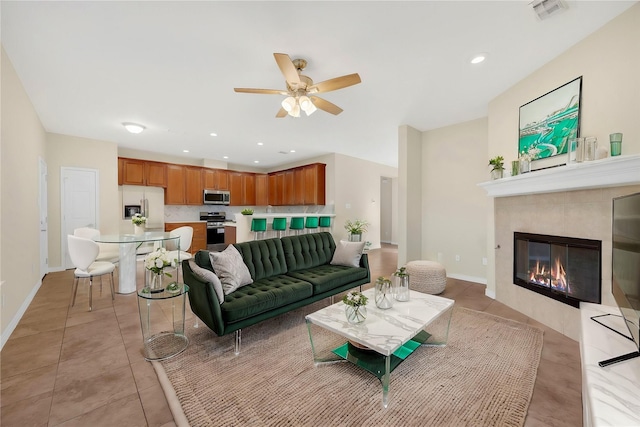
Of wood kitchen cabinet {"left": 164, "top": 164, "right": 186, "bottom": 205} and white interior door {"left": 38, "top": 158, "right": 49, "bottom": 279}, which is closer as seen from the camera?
white interior door {"left": 38, "top": 158, "right": 49, "bottom": 279}

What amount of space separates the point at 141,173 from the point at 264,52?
536 cm

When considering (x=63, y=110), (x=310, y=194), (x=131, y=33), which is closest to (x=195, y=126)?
(x=63, y=110)

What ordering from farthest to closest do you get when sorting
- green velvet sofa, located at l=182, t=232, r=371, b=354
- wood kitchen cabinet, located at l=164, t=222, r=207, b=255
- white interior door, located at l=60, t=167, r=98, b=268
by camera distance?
wood kitchen cabinet, located at l=164, t=222, r=207, b=255 → white interior door, located at l=60, t=167, r=98, b=268 → green velvet sofa, located at l=182, t=232, r=371, b=354

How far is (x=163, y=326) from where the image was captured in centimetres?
267

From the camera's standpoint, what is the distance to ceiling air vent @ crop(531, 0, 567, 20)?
1.82 m

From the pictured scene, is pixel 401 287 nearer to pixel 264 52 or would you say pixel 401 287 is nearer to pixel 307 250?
pixel 307 250

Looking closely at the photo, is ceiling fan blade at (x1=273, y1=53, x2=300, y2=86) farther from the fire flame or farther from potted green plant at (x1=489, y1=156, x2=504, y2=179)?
the fire flame

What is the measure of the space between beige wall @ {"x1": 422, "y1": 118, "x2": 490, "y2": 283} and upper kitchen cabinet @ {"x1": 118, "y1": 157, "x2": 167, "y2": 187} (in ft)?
20.6

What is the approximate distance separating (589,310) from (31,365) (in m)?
4.38

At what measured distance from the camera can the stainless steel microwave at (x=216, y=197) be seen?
7054 mm

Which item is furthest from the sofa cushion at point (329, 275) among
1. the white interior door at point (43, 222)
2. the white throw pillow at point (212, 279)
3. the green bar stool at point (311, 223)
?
the white interior door at point (43, 222)

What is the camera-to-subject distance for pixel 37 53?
2.39 meters

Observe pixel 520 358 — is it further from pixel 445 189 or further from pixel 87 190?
pixel 87 190

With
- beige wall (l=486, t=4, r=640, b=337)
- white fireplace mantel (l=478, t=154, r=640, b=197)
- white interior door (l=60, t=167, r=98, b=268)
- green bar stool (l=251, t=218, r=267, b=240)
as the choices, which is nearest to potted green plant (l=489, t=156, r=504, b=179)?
white fireplace mantel (l=478, t=154, r=640, b=197)
